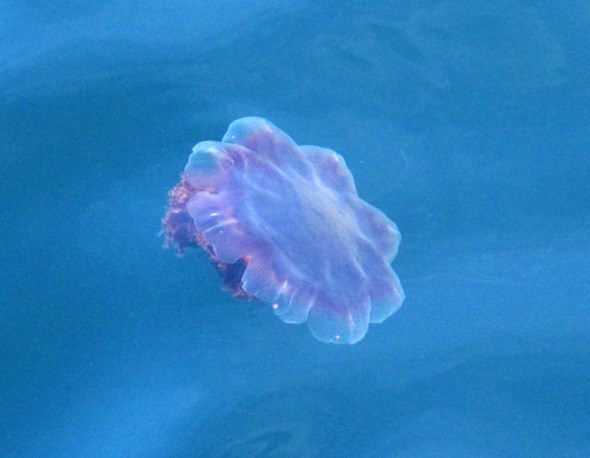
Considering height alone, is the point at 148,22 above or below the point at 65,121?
above

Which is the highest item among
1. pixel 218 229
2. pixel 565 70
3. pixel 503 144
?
pixel 565 70

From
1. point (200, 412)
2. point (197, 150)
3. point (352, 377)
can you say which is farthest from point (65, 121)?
point (352, 377)

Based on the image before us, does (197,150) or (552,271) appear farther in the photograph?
(552,271)

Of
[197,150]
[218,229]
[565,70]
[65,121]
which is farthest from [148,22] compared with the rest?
[565,70]

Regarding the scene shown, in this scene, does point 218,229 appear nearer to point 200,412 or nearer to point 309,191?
point 309,191

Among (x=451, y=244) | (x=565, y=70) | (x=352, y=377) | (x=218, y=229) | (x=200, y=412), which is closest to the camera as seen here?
(x=218, y=229)

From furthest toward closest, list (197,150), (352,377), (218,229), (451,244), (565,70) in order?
(565,70) < (451,244) < (352,377) < (197,150) < (218,229)
